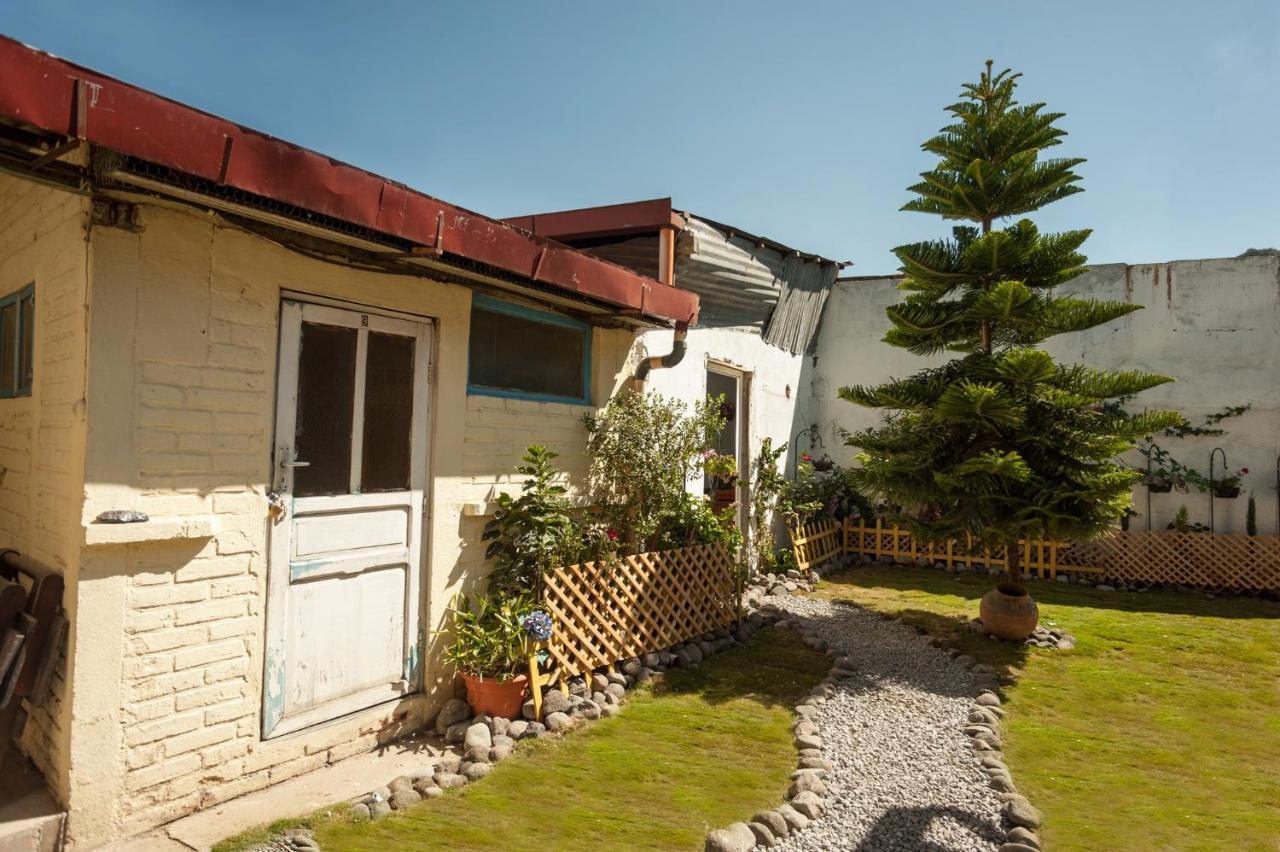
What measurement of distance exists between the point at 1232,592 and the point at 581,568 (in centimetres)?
883

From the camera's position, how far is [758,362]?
8.68 meters

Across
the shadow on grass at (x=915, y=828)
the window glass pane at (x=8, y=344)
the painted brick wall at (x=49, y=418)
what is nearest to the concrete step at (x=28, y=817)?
the painted brick wall at (x=49, y=418)

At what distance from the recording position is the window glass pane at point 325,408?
3.72 m

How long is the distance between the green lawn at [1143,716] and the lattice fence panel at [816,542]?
2.52 feet

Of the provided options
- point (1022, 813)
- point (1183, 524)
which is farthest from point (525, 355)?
point (1183, 524)

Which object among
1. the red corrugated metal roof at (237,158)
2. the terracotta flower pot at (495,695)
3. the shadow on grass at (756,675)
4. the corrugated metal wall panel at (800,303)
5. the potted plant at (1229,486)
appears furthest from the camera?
the potted plant at (1229,486)

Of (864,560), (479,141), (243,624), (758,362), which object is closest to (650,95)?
(479,141)

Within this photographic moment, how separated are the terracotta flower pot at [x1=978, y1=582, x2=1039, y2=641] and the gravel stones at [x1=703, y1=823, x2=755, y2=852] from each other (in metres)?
4.12

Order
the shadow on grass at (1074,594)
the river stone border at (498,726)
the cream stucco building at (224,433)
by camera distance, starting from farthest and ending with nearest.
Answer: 1. the shadow on grass at (1074,594)
2. the river stone border at (498,726)
3. the cream stucco building at (224,433)

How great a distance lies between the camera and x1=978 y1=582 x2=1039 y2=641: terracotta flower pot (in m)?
6.11

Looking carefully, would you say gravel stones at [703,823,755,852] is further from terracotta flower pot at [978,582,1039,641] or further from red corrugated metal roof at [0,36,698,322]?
terracotta flower pot at [978,582,1039,641]

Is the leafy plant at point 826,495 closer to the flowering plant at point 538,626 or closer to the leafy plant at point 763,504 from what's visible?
the leafy plant at point 763,504

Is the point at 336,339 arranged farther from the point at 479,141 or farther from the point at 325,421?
the point at 479,141

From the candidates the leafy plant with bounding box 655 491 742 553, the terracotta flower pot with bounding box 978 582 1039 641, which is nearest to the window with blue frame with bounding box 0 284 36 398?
the leafy plant with bounding box 655 491 742 553
